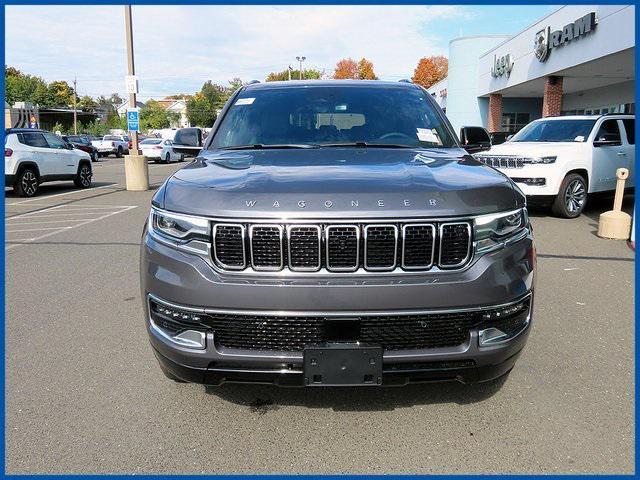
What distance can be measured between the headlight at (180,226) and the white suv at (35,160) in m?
12.8

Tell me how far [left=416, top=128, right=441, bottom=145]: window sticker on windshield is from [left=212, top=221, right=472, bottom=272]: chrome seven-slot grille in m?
1.40

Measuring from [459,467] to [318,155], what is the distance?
6.10 ft

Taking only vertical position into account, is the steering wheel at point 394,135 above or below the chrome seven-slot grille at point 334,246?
above

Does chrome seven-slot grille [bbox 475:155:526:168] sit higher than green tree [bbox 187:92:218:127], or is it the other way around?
green tree [bbox 187:92:218:127]

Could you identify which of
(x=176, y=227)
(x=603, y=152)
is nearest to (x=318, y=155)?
(x=176, y=227)

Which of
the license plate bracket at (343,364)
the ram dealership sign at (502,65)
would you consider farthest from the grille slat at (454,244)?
the ram dealership sign at (502,65)

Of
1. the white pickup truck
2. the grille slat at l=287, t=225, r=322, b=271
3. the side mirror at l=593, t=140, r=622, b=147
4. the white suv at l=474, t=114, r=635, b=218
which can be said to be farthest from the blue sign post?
the white pickup truck

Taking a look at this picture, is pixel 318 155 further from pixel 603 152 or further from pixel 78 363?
pixel 603 152

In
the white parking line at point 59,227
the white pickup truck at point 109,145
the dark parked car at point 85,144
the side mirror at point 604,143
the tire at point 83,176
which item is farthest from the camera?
the white pickup truck at point 109,145

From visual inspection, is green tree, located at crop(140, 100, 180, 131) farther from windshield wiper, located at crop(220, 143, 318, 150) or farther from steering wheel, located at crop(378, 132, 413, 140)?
steering wheel, located at crop(378, 132, 413, 140)

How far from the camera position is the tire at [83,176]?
53.4 feet

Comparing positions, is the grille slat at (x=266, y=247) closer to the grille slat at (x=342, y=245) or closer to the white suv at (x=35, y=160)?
the grille slat at (x=342, y=245)

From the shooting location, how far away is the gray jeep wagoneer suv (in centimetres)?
240

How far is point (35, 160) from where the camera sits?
46.8 feet
